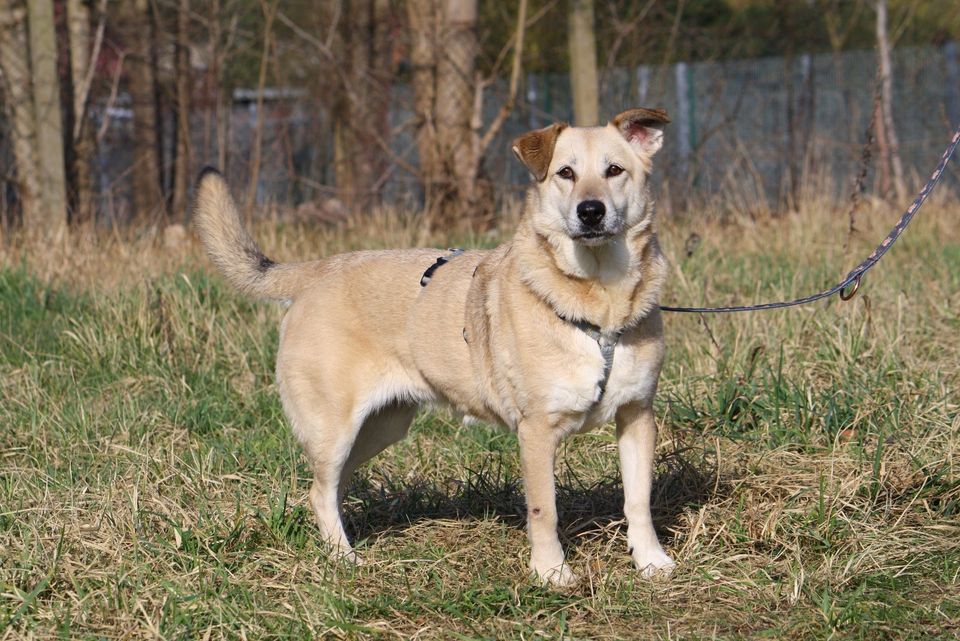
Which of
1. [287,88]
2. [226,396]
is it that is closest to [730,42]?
[287,88]

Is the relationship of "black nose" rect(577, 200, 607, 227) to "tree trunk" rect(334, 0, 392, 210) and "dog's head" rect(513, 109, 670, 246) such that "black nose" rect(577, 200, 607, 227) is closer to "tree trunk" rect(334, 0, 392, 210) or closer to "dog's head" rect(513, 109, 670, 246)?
"dog's head" rect(513, 109, 670, 246)

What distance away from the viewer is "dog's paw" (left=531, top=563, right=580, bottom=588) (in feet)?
11.5

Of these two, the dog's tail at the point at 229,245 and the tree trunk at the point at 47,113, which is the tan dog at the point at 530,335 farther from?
the tree trunk at the point at 47,113

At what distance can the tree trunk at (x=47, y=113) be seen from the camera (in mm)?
8938

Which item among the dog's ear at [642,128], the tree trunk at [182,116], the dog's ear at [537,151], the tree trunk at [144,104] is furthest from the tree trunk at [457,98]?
the dog's ear at [537,151]

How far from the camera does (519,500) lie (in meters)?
4.30

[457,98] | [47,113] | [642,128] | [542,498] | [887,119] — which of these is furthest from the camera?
[887,119]

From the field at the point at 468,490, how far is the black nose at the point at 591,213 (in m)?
1.16

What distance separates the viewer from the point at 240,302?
21.4 ft

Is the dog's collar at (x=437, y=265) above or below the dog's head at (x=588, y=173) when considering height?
below

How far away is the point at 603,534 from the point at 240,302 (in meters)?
3.31

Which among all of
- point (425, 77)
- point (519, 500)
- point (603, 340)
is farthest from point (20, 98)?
point (603, 340)

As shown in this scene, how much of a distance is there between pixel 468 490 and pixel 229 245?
1.39 metres

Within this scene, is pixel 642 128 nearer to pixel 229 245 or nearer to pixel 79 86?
pixel 229 245
